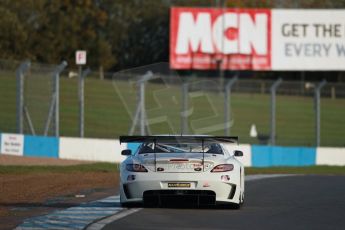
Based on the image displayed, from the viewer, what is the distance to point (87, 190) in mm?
19234

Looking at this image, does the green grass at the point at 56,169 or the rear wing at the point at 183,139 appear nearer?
the rear wing at the point at 183,139

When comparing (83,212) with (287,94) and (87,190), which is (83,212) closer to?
(87,190)

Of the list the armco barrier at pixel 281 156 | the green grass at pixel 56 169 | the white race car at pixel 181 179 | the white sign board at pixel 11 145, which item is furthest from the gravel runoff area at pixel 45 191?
the armco barrier at pixel 281 156

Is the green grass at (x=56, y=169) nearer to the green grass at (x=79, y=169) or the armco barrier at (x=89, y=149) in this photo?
the green grass at (x=79, y=169)

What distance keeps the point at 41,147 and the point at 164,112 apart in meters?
4.44

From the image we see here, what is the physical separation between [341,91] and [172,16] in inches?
466

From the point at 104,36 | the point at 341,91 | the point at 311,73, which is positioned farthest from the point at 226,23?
the point at 104,36

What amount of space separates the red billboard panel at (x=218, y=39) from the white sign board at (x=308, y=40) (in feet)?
1.59

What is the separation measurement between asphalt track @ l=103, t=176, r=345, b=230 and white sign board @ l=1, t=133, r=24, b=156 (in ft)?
45.8

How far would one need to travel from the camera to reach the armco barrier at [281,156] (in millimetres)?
33938

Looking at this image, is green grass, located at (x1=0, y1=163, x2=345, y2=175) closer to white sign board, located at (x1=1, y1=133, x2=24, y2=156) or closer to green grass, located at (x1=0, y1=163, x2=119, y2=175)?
green grass, located at (x1=0, y1=163, x2=119, y2=175)

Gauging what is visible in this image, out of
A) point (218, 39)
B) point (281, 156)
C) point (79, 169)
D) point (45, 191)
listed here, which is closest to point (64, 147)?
point (79, 169)

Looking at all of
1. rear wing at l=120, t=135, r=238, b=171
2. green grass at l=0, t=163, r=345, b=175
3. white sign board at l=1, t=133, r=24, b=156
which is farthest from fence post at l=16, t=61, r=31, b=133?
rear wing at l=120, t=135, r=238, b=171

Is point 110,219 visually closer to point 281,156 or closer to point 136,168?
point 136,168
